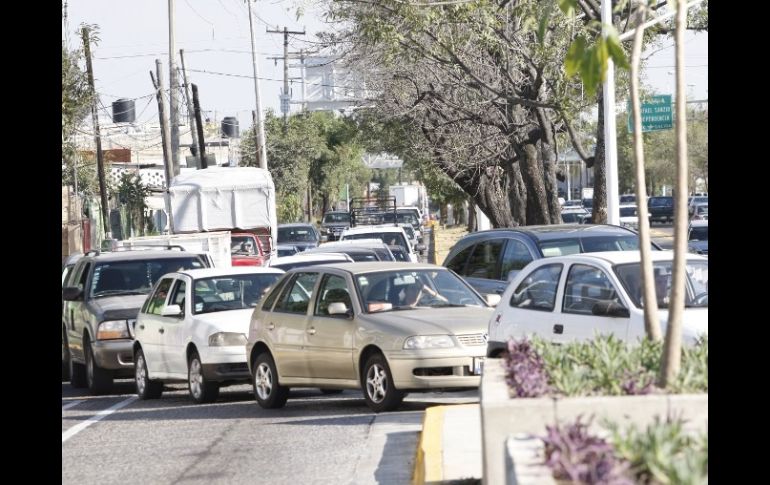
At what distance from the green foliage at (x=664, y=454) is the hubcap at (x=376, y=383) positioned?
25.4 ft

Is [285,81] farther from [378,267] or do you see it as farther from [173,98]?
[378,267]

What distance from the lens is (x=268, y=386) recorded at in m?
15.0

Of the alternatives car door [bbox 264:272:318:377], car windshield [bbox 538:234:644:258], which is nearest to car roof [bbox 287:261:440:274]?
car door [bbox 264:272:318:377]

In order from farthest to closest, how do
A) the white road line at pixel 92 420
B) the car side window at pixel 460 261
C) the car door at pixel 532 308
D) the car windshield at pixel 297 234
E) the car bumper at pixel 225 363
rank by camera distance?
the car windshield at pixel 297 234 → the car side window at pixel 460 261 → the car bumper at pixel 225 363 → the white road line at pixel 92 420 → the car door at pixel 532 308

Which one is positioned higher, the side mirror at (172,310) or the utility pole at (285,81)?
the utility pole at (285,81)

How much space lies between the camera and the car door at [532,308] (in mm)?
12312

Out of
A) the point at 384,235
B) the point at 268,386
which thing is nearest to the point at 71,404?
the point at 268,386

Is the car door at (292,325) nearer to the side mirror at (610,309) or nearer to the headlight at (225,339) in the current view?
the headlight at (225,339)

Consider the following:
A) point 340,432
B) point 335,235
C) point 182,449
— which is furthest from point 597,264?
point 335,235

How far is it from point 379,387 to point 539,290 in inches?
80.1

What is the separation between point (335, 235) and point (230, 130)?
72.4 feet

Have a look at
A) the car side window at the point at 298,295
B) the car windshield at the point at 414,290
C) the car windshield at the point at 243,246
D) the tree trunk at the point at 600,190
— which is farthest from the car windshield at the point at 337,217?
the car windshield at the point at 414,290

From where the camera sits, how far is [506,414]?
23.1ft
